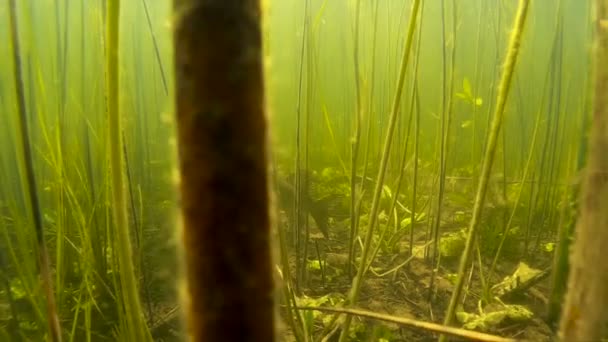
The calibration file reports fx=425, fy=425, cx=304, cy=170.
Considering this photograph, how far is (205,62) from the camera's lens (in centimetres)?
39

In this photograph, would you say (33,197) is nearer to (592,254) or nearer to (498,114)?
(592,254)

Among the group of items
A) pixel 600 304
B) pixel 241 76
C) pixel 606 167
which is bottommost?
pixel 600 304

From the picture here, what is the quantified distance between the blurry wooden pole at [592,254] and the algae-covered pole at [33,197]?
786 mm

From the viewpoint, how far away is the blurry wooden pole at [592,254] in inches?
17.7

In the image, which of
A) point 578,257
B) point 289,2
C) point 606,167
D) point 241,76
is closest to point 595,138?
point 606,167

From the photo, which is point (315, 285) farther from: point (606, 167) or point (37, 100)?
point (606, 167)

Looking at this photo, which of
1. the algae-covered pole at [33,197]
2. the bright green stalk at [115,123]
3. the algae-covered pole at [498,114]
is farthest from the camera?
the algae-covered pole at [498,114]

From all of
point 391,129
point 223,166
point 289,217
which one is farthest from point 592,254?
point 289,217

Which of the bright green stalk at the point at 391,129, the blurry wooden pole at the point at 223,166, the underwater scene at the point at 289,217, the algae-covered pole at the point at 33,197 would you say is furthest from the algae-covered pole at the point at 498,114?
the algae-covered pole at the point at 33,197

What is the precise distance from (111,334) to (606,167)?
207 cm

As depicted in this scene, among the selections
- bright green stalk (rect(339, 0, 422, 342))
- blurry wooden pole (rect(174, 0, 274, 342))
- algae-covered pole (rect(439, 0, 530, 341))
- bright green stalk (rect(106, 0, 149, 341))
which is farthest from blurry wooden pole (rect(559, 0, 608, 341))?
bright green stalk (rect(339, 0, 422, 342))

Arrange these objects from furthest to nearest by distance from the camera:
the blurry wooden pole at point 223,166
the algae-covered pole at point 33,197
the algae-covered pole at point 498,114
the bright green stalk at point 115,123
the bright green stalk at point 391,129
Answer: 1. the bright green stalk at point 391,129
2. the algae-covered pole at point 498,114
3. the algae-covered pole at point 33,197
4. the bright green stalk at point 115,123
5. the blurry wooden pole at point 223,166

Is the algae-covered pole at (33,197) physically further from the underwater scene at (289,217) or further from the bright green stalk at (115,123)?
the bright green stalk at (115,123)

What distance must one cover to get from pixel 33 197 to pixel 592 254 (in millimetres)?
889
